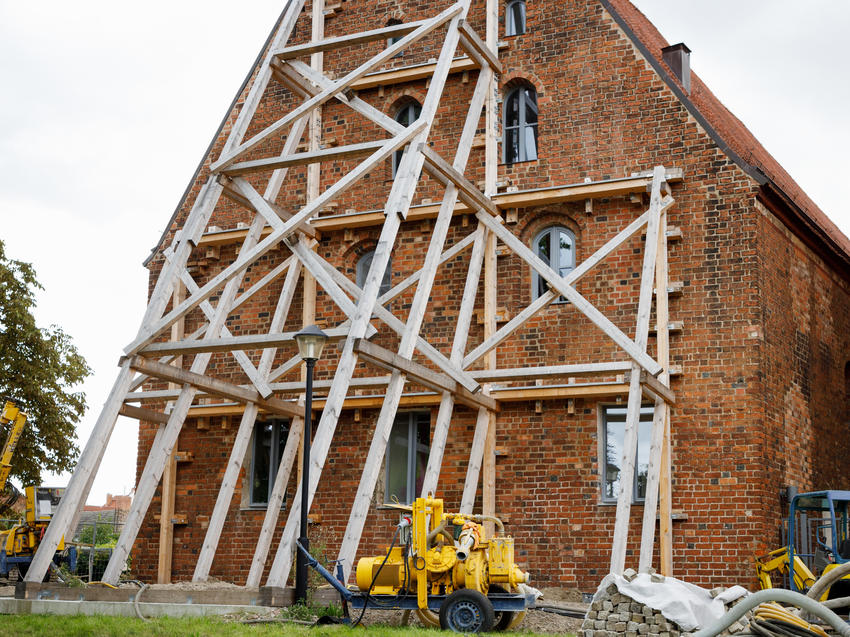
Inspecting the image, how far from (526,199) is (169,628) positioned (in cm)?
899

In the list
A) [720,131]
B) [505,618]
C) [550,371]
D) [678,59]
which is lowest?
[505,618]

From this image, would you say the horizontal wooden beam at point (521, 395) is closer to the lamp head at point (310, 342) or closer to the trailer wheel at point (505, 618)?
the trailer wheel at point (505, 618)

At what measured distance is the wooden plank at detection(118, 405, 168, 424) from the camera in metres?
17.2

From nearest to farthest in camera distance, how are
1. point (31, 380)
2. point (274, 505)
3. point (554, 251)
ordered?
point (274, 505) → point (554, 251) → point (31, 380)

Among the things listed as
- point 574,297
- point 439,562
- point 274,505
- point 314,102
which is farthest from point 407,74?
point 439,562

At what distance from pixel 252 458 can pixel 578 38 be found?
8.81 meters

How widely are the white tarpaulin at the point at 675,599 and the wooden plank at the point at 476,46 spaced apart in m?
9.04

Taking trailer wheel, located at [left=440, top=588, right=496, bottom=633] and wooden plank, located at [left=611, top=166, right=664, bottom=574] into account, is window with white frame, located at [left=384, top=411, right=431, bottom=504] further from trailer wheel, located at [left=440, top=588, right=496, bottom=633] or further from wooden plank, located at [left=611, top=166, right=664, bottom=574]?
trailer wheel, located at [left=440, top=588, right=496, bottom=633]

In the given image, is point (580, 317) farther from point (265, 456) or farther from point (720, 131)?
point (265, 456)

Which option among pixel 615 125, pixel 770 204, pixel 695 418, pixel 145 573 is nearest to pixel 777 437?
pixel 695 418

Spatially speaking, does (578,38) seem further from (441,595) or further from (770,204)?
(441,595)

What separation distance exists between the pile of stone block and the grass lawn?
5.37 ft

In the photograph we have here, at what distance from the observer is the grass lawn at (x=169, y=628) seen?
1116 centimetres

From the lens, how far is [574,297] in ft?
52.0
